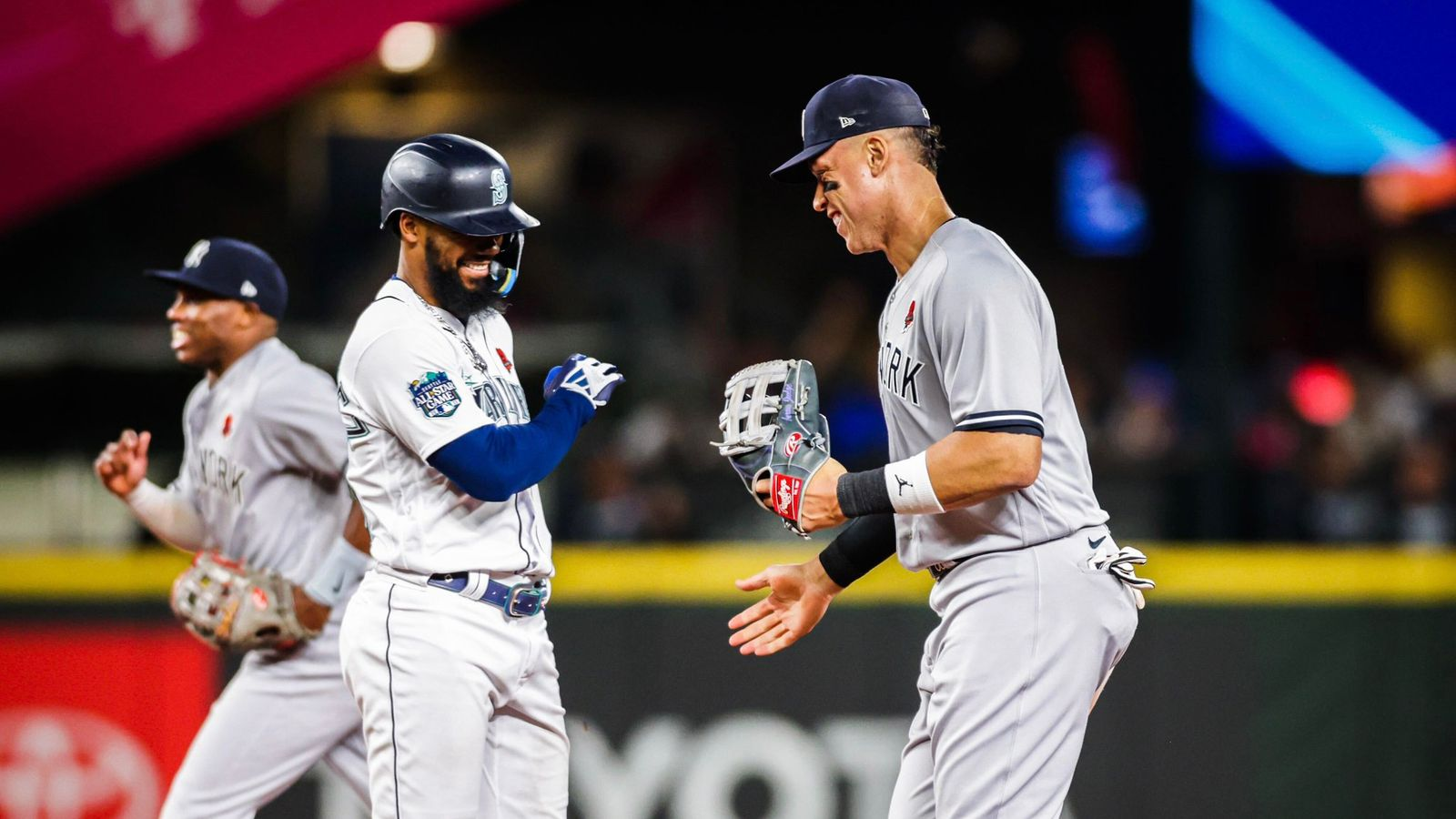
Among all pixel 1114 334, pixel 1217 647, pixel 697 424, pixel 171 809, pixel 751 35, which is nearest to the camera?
pixel 171 809

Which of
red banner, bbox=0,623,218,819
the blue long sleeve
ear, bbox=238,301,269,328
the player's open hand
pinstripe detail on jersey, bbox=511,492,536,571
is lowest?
red banner, bbox=0,623,218,819

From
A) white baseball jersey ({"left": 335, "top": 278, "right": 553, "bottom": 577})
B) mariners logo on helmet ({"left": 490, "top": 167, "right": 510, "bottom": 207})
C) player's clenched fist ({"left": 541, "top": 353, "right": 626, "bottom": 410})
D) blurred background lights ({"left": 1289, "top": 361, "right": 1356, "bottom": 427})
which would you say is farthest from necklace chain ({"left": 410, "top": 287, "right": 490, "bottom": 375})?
blurred background lights ({"left": 1289, "top": 361, "right": 1356, "bottom": 427})

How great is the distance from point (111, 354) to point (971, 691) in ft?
33.7

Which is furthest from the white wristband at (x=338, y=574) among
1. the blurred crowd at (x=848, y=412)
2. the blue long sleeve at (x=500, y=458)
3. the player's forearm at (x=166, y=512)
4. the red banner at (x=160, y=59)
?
the blurred crowd at (x=848, y=412)

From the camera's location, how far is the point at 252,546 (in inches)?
170

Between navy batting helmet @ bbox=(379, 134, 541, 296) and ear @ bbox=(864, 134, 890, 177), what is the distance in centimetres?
73

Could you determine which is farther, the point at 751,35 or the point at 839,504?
the point at 751,35

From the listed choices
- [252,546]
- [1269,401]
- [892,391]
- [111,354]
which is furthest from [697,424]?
[892,391]

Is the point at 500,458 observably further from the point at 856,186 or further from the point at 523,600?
the point at 856,186

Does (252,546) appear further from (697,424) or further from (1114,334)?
(1114,334)

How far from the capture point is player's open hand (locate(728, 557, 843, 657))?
360 centimetres

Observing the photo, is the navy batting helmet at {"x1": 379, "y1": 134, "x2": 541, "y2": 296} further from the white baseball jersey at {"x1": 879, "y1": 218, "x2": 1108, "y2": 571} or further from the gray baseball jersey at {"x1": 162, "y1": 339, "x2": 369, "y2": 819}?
the gray baseball jersey at {"x1": 162, "y1": 339, "x2": 369, "y2": 819}

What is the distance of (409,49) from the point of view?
14039 millimetres

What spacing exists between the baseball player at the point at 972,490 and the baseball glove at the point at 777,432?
2.2 inches
